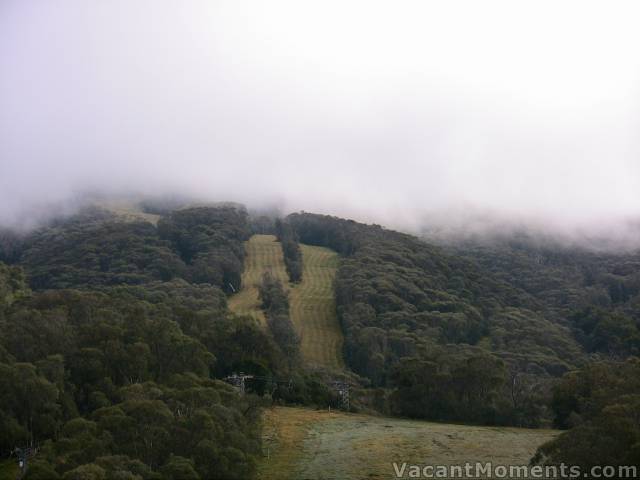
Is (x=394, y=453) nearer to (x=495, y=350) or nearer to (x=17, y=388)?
(x=17, y=388)

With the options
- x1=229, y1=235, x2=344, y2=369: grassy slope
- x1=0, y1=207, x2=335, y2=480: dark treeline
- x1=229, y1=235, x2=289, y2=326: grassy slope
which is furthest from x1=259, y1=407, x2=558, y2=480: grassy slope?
x1=229, y1=235, x2=289, y2=326: grassy slope

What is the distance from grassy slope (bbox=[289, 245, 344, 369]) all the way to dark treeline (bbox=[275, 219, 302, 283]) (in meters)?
2.04

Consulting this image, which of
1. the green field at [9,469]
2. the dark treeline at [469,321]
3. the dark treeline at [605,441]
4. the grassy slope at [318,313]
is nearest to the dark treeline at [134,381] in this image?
the green field at [9,469]

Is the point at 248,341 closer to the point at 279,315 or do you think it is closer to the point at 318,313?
the point at 279,315

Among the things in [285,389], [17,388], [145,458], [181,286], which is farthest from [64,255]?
[145,458]

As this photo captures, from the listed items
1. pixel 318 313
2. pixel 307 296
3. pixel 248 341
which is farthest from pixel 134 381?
pixel 307 296

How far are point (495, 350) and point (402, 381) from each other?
3836cm

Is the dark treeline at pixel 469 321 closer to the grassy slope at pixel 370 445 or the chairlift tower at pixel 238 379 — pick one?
the grassy slope at pixel 370 445

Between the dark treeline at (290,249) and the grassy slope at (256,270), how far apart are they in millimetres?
1329

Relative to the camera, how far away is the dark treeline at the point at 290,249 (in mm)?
141250

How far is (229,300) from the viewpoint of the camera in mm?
124375

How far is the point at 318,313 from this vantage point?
397 ft

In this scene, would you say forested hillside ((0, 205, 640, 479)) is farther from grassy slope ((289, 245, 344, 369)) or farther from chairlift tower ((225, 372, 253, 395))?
grassy slope ((289, 245, 344, 369))

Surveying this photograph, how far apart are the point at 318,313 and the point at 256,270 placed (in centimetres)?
2721
